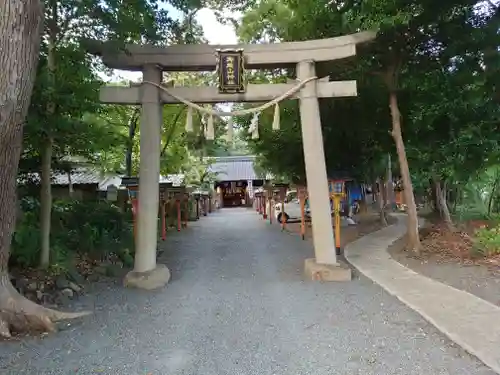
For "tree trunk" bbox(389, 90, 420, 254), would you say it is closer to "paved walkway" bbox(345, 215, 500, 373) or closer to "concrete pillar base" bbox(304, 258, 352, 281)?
"paved walkway" bbox(345, 215, 500, 373)

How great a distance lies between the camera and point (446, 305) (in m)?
5.57

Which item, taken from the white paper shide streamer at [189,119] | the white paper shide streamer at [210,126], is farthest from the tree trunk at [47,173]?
the white paper shide streamer at [210,126]

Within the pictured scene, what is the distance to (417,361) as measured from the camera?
386 cm

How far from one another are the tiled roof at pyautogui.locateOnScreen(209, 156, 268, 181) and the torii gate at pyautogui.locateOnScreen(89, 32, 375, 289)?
94.5ft

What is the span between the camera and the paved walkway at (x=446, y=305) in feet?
13.6

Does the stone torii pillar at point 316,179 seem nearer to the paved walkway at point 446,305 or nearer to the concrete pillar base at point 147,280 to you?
the paved walkway at point 446,305

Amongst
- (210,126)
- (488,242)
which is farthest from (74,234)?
(488,242)

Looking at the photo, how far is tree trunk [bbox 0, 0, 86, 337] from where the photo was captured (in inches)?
172

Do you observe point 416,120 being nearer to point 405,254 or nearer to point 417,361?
point 405,254

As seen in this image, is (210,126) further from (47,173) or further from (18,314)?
(18,314)

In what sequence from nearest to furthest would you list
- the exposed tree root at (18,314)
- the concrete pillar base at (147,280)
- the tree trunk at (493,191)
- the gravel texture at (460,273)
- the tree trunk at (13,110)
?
1. the tree trunk at (13,110)
2. the exposed tree root at (18,314)
3. the gravel texture at (460,273)
4. the concrete pillar base at (147,280)
5. the tree trunk at (493,191)

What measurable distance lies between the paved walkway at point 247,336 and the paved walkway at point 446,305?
0.43 feet

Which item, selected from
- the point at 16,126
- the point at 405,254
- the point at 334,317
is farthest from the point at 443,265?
the point at 16,126

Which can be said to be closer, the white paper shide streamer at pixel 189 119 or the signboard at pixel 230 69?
the signboard at pixel 230 69
